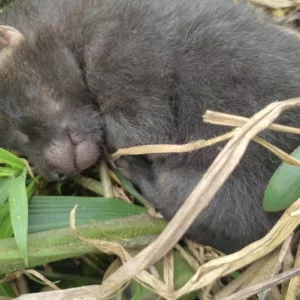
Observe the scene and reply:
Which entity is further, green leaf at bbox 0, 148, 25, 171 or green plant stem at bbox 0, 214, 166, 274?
green leaf at bbox 0, 148, 25, 171

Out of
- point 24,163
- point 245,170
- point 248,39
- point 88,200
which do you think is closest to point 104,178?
point 88,200

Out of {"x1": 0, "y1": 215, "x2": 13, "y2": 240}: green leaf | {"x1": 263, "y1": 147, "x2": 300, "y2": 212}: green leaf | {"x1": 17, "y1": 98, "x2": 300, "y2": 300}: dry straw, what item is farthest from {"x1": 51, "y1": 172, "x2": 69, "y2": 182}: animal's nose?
{"x1": 263, "y1": 147, "x2": 300, "y2": 212}: green leaf

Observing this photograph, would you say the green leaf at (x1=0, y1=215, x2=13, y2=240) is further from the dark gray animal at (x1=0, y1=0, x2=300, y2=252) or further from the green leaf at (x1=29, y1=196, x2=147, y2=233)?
the dark gray animal at (x1=0, y1=0, x2=300, y2=252)

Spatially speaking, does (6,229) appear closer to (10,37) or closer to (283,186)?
(10,37)

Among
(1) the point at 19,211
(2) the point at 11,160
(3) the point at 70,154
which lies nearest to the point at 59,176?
(3) the point at 70,154

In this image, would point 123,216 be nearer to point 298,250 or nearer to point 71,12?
point 298,250

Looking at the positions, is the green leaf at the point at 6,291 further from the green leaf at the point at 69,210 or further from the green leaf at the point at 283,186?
the green leaf at the point at 283,186

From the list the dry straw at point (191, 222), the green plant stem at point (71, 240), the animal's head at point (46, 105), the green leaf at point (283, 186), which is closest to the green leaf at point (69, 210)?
the green plant stem at point (71, 240)
